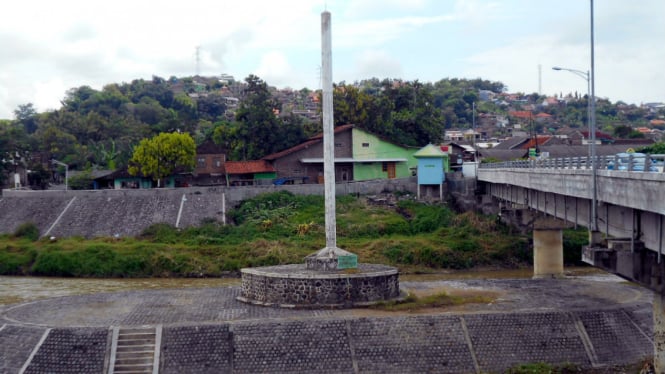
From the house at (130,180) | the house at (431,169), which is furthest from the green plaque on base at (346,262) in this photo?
the house at (130,180)

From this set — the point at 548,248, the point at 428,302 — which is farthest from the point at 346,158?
the point at 428,302

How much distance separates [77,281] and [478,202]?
90.9 ft

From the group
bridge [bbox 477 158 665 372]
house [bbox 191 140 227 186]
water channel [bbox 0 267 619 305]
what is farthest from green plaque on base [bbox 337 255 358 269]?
house [bbox 191 140 227 186]

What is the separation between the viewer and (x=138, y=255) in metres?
47.9

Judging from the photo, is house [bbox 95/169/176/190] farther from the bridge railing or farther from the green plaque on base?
the bridge railing

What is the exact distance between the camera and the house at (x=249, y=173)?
211 feet

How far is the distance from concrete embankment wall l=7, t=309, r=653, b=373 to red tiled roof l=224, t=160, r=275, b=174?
3653 centimetres

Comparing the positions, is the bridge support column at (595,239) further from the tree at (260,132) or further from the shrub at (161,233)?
the tree at (260,132)

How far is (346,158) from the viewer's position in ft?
209

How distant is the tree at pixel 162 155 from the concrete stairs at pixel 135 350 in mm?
34808

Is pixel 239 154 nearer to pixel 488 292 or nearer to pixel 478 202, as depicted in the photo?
pixel 478 202

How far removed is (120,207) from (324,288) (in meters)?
28.9

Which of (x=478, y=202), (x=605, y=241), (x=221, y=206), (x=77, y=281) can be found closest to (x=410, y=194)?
(x=478, y=202)

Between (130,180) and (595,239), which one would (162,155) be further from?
(595,239)
